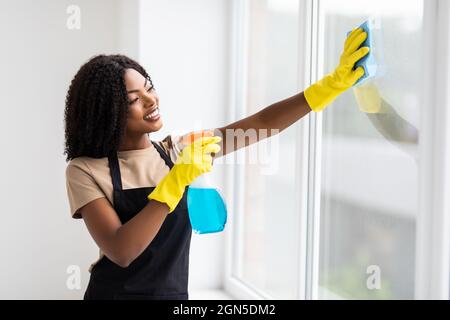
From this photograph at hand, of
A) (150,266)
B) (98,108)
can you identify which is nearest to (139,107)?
(98,108)

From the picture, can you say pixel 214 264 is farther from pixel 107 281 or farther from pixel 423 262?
pixel 423 262

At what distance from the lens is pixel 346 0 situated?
1639mm

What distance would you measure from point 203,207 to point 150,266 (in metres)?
0.20

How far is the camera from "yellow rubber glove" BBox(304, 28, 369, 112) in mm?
1275

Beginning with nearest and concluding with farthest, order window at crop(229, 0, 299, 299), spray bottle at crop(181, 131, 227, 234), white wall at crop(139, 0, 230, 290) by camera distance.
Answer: spray bottle at crop(181, 131, 227, 234), window at crop(229, 0, 299, 299), white wall at crop(139, 0, 230, 290)

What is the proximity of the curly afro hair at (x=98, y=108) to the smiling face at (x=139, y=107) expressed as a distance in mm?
17

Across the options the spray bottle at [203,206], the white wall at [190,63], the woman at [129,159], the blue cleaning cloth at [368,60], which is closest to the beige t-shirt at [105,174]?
the woman at [129,159]

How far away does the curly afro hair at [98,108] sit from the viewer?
136 centimetres

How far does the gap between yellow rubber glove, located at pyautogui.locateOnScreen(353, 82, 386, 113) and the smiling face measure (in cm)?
49

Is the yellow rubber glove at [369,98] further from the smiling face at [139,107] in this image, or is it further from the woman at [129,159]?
the smiling face at [139,107]

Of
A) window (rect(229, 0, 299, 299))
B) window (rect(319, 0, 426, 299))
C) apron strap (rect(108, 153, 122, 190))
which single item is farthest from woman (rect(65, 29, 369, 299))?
window (rect(229, 0, 299, 299))

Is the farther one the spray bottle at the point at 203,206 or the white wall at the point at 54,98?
the white wall at the point at 54,98

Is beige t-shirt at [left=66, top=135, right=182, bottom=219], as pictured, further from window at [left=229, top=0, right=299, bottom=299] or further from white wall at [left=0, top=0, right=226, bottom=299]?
white wall at [left=0, top=0, right=226, bottom=299]

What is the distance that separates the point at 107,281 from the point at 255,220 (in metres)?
0.95
